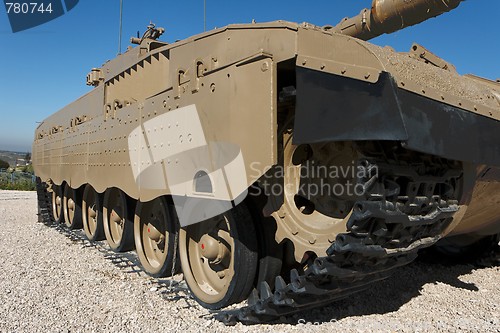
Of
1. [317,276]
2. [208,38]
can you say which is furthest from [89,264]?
[317,276]

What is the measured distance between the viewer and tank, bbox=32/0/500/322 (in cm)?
252

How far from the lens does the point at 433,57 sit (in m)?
3.51

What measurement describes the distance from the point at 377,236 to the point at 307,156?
891 mm

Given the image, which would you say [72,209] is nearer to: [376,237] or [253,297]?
[253,297]

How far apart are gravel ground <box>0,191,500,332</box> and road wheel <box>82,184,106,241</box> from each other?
97 cm

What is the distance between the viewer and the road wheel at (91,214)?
22.8 feet

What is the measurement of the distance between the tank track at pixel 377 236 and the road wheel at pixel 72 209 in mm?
5688

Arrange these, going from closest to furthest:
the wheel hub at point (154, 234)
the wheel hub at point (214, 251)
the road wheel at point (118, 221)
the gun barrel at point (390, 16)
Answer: the gun barrel at point (390, 16)
the wheel hub at point (214, 251)
the wheel hub at point (154, 234)
the road wheel at point (118, 221)

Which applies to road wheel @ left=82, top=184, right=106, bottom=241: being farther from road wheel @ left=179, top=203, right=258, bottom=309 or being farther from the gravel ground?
road wheel @ left=179, top=203, right=258, bottom=309

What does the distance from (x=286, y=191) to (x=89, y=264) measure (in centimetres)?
348

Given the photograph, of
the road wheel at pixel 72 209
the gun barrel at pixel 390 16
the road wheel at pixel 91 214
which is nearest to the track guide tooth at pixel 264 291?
A: the gun barrel at pixel 390 16

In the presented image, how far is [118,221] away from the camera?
624cm

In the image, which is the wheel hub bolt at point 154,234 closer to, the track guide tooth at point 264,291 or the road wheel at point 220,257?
the road wheel at point 220,257

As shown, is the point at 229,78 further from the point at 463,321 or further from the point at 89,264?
the point at 89,264
